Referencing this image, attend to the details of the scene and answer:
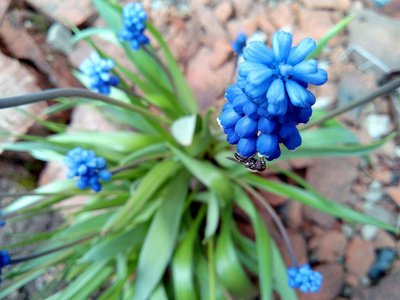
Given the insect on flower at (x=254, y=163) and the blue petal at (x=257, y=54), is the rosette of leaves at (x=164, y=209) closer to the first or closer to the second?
the insect on flower at (x=254, y=163)

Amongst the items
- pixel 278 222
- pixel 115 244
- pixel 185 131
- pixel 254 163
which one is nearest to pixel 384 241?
pixel 278 222

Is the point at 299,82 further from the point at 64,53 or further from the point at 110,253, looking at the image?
the point at 64,53

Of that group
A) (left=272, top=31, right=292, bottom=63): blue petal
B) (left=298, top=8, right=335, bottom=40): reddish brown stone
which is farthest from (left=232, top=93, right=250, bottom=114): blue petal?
(left=298, top=8, right=335, bottom=40): reddish brown stone

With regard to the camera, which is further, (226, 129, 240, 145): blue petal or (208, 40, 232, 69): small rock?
(208, 40, 232, 69): small rock

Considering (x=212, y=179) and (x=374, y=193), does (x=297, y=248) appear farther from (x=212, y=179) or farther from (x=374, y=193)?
(x=212, y=179)

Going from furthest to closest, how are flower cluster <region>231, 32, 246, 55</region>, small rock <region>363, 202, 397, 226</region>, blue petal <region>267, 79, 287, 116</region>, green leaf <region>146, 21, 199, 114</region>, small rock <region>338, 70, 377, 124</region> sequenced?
small rock <region>338, 70, 377, 124</region> → small rock <region>363, 202, 397, 226</region> → green leaf <region>146, 21, 199, 114</region> → flower cluster <region>231, 32, 246, 55</region> → blue petal <region>267, 79, 287, 116</region>

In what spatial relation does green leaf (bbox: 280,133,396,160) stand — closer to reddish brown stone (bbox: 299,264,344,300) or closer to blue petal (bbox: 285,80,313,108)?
reddish brown stone (bbox: 299,264,344,300)

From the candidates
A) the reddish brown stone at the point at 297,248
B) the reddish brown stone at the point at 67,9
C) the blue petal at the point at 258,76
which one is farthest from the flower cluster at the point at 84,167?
the reddish brown stone at the point at 67,9
